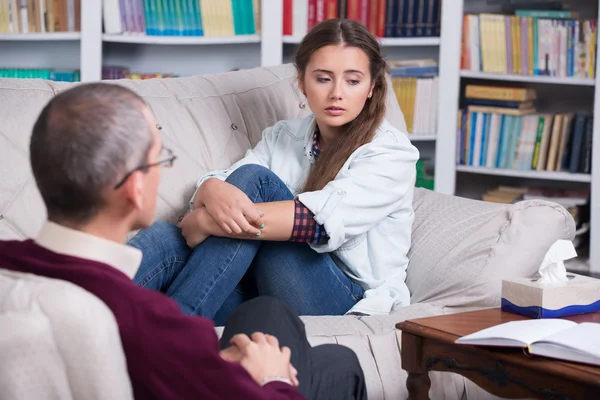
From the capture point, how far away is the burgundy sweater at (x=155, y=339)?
852 millimetres

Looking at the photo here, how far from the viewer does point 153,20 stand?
11.6ft

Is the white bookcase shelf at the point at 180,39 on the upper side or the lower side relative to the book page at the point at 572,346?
upper

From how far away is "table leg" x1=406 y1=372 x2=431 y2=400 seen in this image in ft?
4.79

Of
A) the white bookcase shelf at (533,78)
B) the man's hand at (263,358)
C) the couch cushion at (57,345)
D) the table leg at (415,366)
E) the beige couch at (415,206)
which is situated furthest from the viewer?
the white bookcase shelf at (533,78)

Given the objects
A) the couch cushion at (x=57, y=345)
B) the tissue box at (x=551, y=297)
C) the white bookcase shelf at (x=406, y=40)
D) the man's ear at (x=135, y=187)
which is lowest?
the tissue box at (x=551, y=297)

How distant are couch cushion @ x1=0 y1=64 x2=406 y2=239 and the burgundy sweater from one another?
0.91m

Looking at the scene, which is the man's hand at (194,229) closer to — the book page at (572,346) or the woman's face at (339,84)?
the woman's face at (339,84)

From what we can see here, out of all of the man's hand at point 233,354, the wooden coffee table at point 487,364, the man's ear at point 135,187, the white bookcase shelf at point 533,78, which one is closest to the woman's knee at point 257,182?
the wooden coffee table at point 487,364

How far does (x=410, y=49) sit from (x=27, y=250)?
3.07m

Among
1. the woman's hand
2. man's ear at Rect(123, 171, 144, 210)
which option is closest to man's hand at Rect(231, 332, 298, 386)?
man's ear at Rect(123, 171, 144, 210)

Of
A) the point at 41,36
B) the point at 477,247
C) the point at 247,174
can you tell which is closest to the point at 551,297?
the point at 477,247

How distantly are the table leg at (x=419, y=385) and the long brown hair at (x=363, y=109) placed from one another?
23.5 inches

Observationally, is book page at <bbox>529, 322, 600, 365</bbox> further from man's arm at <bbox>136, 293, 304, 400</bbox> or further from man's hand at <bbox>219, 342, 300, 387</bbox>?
man's arm at <bbox>136, 293, 304, 400</bbox>

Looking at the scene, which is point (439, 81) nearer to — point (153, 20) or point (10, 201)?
point (153, 20)
